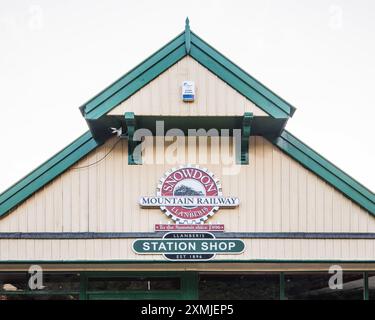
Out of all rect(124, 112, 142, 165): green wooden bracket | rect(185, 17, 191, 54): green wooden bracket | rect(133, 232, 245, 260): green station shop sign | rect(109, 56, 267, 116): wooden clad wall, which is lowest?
rect(133, 232, 245, 260): green station shop sign

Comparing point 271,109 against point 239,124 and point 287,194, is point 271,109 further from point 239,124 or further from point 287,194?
point 287,194

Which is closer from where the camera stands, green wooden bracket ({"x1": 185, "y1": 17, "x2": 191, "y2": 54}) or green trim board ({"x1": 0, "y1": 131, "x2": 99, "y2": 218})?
green trim board ({"x1": 0, "y1": 131, "x2": 99, "y2": 218})

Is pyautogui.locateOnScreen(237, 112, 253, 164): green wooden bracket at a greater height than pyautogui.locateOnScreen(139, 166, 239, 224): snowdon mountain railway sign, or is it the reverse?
pyautogui.locateOnScreen(237, 112, 253, 164): green wooden bracket

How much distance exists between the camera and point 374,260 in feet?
41.4

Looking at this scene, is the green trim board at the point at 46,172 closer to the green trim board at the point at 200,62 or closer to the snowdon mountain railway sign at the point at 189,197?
the green trim board at the point at 200,62

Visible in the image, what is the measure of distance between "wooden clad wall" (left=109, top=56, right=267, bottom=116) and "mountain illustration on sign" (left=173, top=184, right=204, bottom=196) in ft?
4.58

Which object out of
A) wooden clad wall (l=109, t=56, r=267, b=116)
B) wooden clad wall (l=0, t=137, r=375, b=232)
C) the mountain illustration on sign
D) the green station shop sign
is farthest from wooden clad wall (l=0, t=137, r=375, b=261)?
wooden clad wall (l=109, t=56, r=267, b=116)

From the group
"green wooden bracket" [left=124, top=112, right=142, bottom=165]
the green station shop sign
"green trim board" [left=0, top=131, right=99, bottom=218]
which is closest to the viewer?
the green station shop sign

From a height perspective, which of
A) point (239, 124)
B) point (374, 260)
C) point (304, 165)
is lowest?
point (374, 260)

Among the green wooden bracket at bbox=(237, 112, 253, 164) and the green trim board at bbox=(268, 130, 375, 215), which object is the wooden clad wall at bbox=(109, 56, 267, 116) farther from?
the green trim board at bbox=(268, 130, 375, 215)

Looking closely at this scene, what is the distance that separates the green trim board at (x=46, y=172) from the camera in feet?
41.3

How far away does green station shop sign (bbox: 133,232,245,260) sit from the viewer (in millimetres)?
12500

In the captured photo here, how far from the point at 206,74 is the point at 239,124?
3.77 ft
